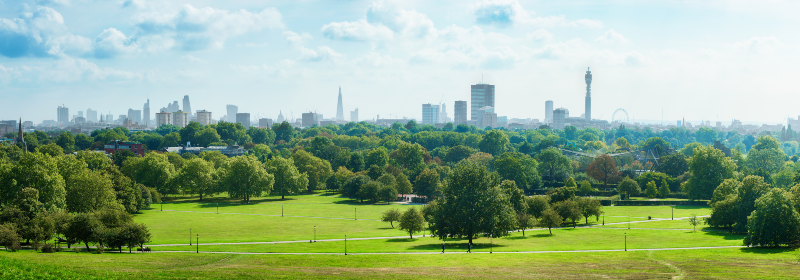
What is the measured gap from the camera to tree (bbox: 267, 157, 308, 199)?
325 ft

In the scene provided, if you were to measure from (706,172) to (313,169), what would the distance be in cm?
6910

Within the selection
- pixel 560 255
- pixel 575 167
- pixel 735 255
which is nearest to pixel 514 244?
pixel 560 255

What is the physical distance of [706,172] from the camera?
306 feet

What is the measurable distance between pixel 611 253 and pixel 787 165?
95.0 m

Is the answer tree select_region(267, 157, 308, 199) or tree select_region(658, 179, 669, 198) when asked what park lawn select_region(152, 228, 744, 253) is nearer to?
tree select_region(658, 179, 669, 198)

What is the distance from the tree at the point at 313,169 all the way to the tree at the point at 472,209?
54401 millimetres

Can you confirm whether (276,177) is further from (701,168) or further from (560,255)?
(701,168)

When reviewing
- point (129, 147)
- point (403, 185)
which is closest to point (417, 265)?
point (403, 185)

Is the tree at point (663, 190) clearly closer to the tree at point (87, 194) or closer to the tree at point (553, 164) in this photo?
the tree at point (553, 164)

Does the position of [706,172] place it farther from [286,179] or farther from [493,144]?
[286,179]

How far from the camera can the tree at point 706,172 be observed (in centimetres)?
9125

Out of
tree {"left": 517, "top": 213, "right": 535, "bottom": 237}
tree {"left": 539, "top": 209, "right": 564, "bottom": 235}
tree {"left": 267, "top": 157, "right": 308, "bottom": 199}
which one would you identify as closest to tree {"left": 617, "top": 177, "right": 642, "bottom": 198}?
tree {"left": 539, "top": 209, "right": 564, "bottom": 235}

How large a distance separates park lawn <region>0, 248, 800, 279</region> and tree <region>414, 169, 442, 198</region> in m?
49.6

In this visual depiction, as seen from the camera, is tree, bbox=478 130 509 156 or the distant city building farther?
tree, bbox=478 130 509 156
